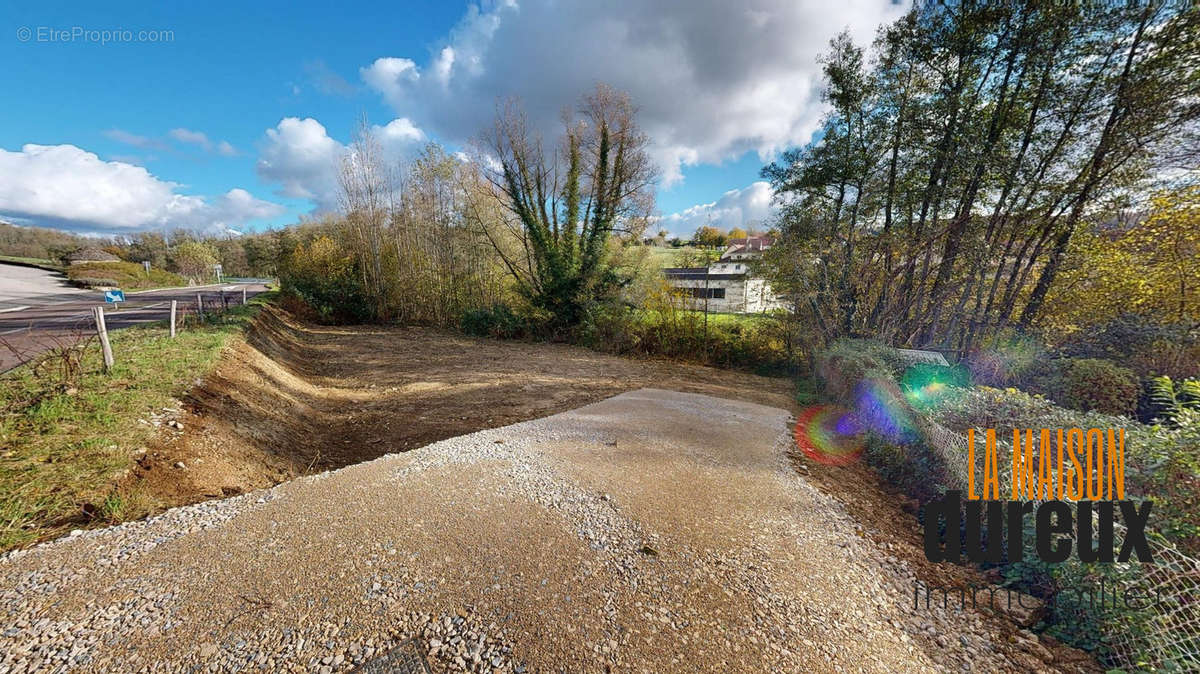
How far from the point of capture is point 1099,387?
4.06 meters

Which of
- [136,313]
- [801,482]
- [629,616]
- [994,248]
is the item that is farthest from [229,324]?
[994,248]

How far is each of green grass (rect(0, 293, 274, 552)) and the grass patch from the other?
73.5 feet

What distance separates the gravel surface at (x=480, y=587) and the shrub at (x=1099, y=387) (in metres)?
3.73

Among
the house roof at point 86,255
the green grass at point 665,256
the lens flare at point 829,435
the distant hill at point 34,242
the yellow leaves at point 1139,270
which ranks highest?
the distant hill at point 34,242

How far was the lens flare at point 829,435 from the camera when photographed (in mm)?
3863

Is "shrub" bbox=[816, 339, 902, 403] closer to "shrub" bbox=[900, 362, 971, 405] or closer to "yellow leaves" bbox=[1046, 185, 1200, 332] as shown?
"shrub" bbox=[900, 362, 971, 405]

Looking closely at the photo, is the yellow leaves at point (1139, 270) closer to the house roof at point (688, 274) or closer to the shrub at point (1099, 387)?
the shrub at point (1099, 387)

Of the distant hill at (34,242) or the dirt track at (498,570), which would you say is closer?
the dirt track at (498,570)

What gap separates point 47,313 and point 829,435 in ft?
54.9

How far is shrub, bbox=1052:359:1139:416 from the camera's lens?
154 inches

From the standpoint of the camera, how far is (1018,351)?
532 centimetres

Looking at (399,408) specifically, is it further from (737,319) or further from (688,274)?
(688,274)

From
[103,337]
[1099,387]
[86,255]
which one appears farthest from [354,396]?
[86,255]

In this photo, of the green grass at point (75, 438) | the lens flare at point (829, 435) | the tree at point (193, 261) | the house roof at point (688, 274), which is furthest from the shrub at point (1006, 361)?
the tree at point (193, 261)
